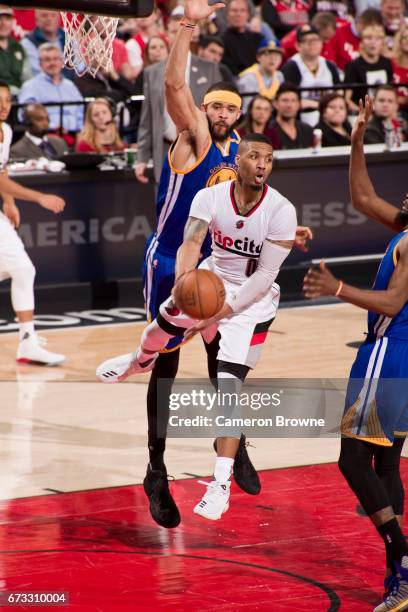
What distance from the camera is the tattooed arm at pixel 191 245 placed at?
6168mm

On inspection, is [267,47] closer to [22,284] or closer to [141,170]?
[141,170]

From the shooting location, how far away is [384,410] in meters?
5.44

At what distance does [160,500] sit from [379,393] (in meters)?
1.46

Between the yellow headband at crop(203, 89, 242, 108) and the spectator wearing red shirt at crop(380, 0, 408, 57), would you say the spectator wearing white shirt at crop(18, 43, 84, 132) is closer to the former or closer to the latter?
the spectator wearing red shirt at crop(380, 0, 408, 57)

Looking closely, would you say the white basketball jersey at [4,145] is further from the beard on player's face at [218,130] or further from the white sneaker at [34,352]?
the beard on player's face at [218,130]

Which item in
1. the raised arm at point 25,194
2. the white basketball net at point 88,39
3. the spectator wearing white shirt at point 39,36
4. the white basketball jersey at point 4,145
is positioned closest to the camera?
the white basketball net at point 88,39

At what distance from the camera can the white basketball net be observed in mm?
7410

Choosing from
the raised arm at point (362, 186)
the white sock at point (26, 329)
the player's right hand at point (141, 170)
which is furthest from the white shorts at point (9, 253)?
the raised arm at point (362, 186)

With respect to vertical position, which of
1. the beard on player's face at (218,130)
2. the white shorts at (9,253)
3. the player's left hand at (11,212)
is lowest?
the white shorts at (9,253)

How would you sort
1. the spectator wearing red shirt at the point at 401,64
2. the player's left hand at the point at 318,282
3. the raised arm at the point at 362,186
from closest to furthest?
the player's left hand at the point at 318,282, the raised arm at the point at 362,186, the spectator wearing red shirt at the point at 401,64

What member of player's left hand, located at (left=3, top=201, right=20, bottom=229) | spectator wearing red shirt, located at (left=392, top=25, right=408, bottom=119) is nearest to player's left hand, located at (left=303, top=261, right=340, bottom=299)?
→ player's left hand, located at (left=3, top=201, right=20, bottom=229)

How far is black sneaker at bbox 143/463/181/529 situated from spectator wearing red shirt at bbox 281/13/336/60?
10.5 meters

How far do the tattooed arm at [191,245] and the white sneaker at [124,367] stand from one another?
77 centimetres

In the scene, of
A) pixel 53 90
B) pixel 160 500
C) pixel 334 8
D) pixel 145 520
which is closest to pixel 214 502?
pixel 160 500
